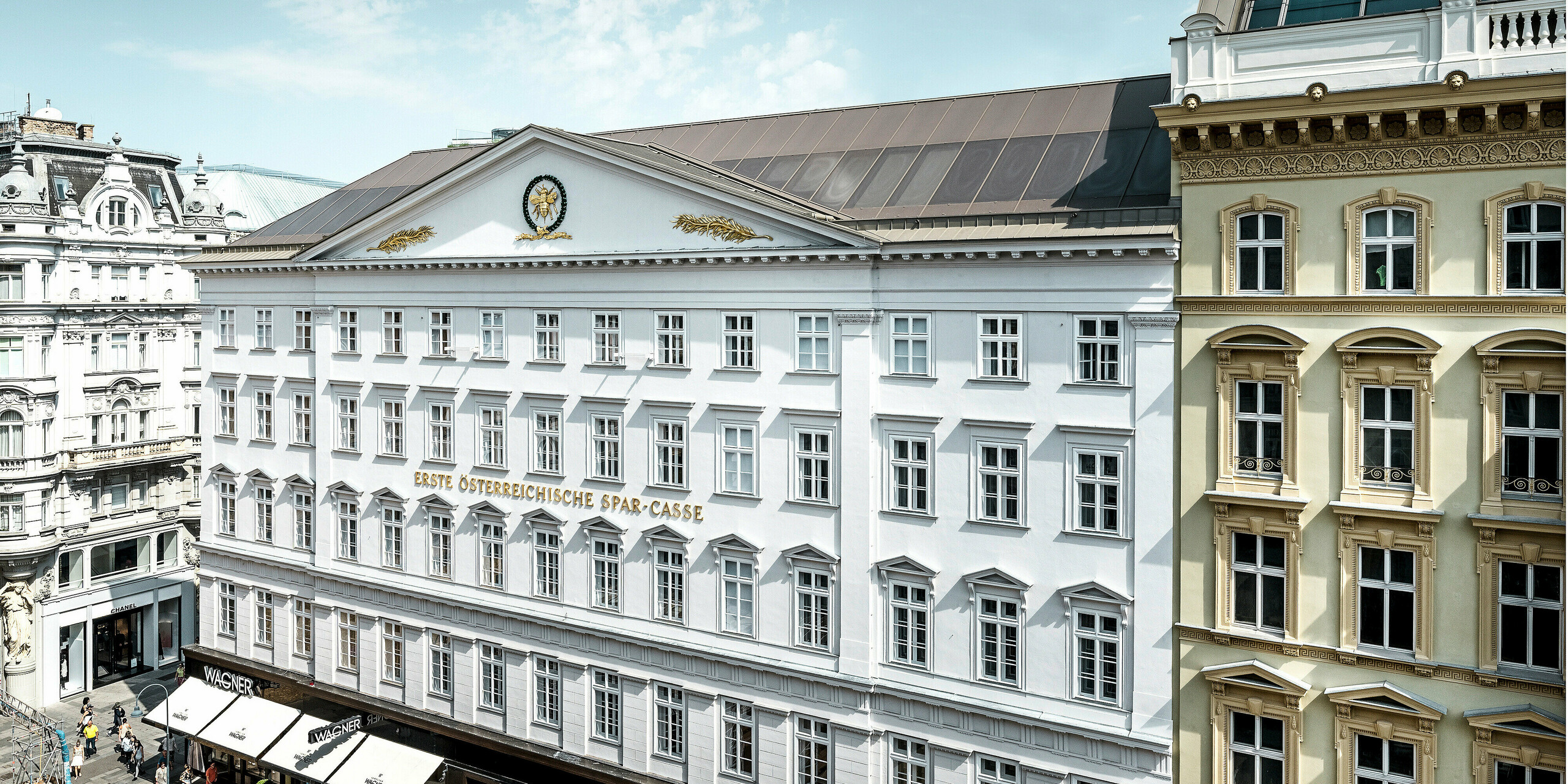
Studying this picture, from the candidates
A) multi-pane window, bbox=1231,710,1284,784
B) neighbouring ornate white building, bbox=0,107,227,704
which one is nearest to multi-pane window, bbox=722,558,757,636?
multi-pane window, bbox=1231,710,1284,784

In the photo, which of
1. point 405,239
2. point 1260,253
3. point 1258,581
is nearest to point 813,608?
point 1258,581

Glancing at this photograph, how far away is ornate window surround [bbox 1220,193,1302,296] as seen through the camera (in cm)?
2528

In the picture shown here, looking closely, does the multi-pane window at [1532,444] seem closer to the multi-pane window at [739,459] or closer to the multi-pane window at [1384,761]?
the multi-pane window at [1384,761]

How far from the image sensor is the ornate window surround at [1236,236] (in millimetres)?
25281

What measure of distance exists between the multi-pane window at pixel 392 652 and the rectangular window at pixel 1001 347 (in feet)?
74.6

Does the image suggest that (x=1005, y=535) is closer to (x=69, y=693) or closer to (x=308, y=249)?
(x=308, y=249)

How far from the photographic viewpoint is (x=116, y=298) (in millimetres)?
54875

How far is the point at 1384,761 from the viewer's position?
82.1 feet

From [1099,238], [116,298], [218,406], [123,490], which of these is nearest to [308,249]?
[218,406]

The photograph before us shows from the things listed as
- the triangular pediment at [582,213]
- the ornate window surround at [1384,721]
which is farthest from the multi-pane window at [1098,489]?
the triangular pediment at [582,213]

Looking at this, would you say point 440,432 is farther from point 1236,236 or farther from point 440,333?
point 1236,236

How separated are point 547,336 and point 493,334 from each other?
2.26 m

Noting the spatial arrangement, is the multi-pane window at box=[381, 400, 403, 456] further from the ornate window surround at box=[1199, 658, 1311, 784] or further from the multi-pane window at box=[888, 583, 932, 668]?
the ornate window surround at box=[1199, 658, 1311, 784]

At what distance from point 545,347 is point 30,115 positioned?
3927cm
